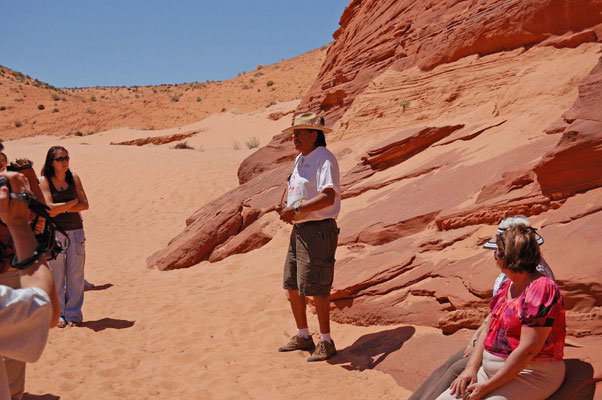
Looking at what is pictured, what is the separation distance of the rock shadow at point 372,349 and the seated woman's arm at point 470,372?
1314mm

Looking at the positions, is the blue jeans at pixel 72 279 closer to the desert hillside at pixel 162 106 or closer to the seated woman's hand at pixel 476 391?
the seated woman's hand at pixel 476 391

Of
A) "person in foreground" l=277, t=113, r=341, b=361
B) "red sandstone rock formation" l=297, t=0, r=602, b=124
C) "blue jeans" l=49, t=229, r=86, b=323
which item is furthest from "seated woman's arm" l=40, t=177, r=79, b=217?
"red sandstone rock formation" l=297, t=0, r=602, b=124

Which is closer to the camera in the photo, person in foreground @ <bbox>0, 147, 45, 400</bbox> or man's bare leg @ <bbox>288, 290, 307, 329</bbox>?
person in foreground @ <bbox>0, 147, 45, 400</bbox>

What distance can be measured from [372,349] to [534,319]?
191cm

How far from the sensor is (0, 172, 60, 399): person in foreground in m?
1.44

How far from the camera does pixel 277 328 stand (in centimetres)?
509

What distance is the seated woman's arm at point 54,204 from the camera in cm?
492

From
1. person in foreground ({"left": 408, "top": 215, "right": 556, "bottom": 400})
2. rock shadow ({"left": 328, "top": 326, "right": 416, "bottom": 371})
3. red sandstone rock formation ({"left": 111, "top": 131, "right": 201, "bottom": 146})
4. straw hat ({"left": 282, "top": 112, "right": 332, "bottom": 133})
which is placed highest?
red sandstone rock formation ({"left": 111, "top": 131, "right": 201, "bottom": 146})

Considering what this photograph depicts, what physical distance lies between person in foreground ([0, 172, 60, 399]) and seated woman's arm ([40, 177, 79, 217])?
3367 millimetres

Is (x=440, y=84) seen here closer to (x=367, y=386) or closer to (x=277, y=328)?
(x=277, y=328)

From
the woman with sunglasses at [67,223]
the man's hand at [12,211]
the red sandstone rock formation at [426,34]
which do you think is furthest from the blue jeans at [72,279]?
the red sandstone rock formation at [426,34]

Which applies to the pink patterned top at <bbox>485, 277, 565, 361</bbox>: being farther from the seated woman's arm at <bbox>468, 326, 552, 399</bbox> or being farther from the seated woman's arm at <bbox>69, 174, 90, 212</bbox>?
the seated woman's arm at <bbox>69, 174, 90, 212</bbox>

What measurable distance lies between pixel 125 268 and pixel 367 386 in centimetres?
612

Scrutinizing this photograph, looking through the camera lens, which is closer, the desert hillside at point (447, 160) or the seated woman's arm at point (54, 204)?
the desert hillside at point (447, 160)
